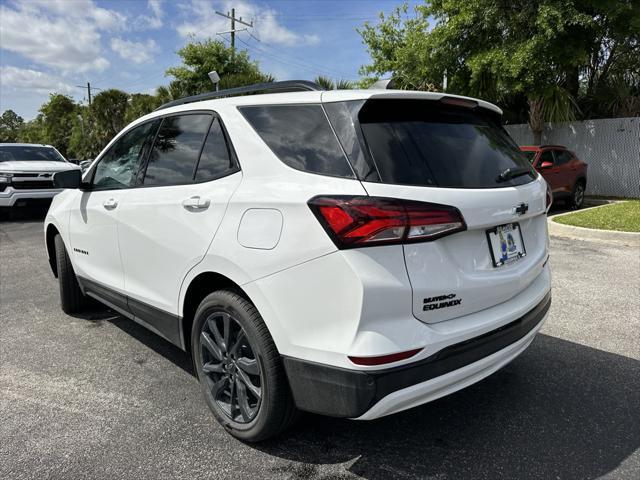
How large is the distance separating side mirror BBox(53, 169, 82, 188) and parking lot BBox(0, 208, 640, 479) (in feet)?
4.14

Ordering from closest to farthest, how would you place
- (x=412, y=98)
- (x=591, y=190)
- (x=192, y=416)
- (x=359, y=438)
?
(x=412, y=98) → (x=359, y=438) → (x=192, y=416) → (x=591, y=190)

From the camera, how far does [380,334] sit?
1.95 m

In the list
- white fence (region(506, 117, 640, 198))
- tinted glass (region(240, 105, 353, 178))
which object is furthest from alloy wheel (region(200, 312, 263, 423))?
white fence (region(506, 117, 640, 198))

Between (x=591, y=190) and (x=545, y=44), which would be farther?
(x=591, y=190)

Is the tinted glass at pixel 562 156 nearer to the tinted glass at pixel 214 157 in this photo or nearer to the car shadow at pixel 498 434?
the car shadow at pixel 498 434

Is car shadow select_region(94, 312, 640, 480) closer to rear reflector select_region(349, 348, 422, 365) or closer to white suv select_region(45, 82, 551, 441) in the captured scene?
white suv select_region(45, 82, 551, 441)

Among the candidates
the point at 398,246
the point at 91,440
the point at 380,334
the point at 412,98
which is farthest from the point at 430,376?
the point at 91,440

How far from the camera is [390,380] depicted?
1.96m

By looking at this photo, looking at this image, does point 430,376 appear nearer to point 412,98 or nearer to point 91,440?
point 412,98

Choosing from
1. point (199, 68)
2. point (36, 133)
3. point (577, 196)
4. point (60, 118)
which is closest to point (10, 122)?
point (36, 133)

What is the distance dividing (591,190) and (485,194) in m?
14.9

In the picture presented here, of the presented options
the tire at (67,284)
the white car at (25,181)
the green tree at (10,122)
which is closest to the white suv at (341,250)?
the tire at (67,284)

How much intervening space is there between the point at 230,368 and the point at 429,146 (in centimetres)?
150

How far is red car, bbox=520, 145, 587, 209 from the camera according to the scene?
11.0 m
